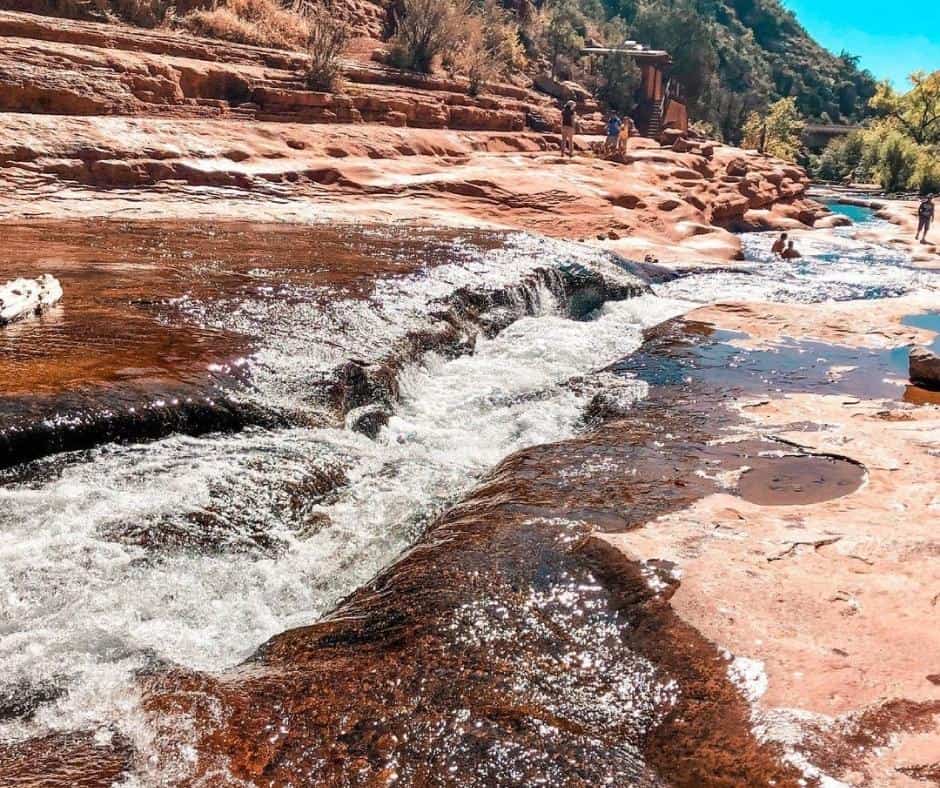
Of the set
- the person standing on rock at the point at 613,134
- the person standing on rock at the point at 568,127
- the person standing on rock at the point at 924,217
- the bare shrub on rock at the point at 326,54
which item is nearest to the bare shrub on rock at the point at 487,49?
the person standing on rock at the point at 568,127

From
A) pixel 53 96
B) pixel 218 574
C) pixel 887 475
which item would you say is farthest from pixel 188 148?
pixel 887 475

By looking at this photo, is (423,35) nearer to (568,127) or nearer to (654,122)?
(568,127)

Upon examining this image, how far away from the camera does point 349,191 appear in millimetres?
13305

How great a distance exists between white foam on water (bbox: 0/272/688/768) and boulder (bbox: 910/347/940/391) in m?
3.29

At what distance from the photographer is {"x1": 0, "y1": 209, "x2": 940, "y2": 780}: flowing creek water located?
3.22m

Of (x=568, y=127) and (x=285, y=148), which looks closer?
(x=285, y=148)

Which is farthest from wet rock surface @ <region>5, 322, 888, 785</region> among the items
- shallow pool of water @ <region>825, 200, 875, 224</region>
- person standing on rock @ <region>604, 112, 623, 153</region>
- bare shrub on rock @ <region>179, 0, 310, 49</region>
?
shallow pool of water @ <region>825, 200, 875, 224</region>

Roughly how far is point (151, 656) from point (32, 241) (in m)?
6.78

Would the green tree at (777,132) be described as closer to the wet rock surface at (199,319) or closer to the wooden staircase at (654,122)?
the wooden staircase at (654,122)

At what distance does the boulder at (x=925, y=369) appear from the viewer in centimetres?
700

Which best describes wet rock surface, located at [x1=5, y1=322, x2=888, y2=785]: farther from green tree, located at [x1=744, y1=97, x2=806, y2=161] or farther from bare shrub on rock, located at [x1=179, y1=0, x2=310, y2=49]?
green tree, located at [x1=744, y1=97, x2=806, y2=161]

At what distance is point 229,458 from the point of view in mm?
4680

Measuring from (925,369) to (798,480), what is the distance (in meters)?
3.35

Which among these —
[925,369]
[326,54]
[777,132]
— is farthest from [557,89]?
[777,132]
